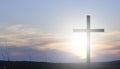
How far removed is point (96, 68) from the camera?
36.5 metres

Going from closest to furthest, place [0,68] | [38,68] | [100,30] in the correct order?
[100,30], [0,68], [38,68]

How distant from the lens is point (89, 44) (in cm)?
2555

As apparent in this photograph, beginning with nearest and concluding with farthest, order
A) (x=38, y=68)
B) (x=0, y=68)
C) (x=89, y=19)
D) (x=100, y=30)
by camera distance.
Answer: (x=89, y=19)
(x=100, y=30)
(x=0, y=68)
(x=38, y=68)

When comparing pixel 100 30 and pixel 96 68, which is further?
pixel 96 68

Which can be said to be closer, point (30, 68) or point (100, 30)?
point (100, 30)

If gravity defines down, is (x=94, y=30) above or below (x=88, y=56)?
above

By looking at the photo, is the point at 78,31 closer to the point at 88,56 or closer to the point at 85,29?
the point at 85,29

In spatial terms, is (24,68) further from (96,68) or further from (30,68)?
(96,68)

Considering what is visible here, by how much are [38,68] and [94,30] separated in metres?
10.3

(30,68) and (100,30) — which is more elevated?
(100,30)

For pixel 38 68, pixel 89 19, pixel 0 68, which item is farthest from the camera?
pixel 38 68

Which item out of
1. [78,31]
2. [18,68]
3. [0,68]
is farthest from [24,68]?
[78,31]

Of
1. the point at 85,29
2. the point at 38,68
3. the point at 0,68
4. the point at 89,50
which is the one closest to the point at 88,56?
the point at 89,50

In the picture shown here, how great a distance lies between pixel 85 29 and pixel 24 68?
11.1 metres
